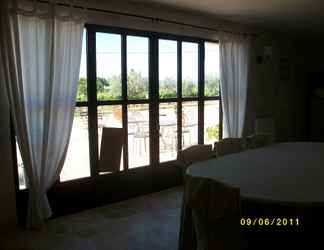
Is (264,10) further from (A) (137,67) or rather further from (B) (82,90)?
(B) (82,90)

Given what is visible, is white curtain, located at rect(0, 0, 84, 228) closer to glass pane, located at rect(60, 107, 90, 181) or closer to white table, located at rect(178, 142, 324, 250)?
glass pane, located at rect(60, 107, 90, 181)

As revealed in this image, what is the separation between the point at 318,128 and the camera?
608 centimetres

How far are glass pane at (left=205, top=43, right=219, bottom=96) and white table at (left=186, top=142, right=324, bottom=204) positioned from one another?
1.58 m

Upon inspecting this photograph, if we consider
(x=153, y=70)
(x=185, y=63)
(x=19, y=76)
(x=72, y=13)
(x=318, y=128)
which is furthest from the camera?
(x=318, y=128)

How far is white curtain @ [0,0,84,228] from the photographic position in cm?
273

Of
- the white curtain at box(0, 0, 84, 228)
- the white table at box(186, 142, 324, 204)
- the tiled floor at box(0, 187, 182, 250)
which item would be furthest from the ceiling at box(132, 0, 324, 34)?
the tiled floor at box(0, 187, 182, 250)

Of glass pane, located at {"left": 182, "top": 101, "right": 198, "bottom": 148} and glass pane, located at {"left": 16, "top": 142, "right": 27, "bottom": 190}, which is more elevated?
glass pane, located at {"left": 182, "top": 101, "right": 198, "bottom": 148}

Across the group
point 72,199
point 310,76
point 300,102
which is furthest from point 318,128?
point 72,199

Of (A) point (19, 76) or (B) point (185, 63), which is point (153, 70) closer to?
(B) point (185, 63)

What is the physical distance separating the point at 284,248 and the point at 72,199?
7.32 feet

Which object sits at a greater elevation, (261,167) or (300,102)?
(300,102)

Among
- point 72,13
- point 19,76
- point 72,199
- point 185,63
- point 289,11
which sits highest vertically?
point 289,11

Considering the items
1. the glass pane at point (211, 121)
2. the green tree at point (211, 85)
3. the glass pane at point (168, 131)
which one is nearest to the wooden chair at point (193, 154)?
the glass pane at point (168, 131)

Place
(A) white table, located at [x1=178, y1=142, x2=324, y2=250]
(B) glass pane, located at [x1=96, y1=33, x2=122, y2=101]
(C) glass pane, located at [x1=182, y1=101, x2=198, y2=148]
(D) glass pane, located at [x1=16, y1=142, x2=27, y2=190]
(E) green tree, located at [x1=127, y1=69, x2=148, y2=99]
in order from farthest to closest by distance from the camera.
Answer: (C) glass pane, located at [x1=182, y1=101, x2=198, y2=148], (E) green tree, located at [x1=127, y1=69, x2=148, y2=99], (B) glass pane, located at [x1=96, y1=33, x2=122, y2=101], (D) glass pane, located at [x1=16, y1=142, x2=27, y2=190], (A) white table, located at [x1=178, y1=142, x2=324, y2=250]
